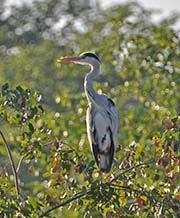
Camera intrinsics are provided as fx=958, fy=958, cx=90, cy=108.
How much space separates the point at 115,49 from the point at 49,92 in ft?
30.8

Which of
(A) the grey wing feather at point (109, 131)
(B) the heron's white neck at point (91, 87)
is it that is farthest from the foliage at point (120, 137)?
(B) the heron's white neck at point (91, 87)

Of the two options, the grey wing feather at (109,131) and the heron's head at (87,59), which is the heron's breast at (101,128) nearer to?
the grey wing feather at (109,131)

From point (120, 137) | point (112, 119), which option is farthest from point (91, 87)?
point (120, 137)

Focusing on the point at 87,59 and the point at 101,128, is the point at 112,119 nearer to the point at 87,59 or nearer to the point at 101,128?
the point at 101,128

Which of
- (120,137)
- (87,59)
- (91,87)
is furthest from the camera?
(120,137)

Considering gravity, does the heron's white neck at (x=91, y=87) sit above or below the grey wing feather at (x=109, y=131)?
above

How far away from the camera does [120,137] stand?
10.2m

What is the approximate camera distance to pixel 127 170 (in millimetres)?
5895

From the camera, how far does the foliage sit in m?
5.81

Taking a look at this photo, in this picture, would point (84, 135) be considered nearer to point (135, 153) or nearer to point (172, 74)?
point (172, 74)

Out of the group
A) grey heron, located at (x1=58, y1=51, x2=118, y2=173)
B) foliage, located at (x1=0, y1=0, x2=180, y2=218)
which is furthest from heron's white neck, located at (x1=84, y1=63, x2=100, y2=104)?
foliage, located at (x1=0, y1=0, x2=180, y2=218)

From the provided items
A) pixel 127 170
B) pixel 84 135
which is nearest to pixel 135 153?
pixel 127 170

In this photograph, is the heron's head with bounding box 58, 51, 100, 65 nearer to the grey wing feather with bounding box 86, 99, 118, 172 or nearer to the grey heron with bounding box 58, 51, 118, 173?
the grey heron with bounding box 58, 51, 118, 173

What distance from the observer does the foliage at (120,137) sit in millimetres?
5809
